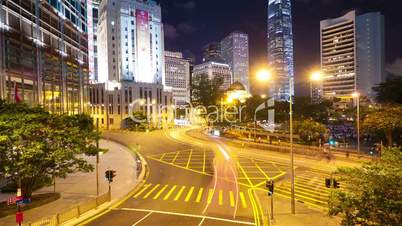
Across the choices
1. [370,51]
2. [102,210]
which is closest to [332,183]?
[102,210]

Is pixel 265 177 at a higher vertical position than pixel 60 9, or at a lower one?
lower

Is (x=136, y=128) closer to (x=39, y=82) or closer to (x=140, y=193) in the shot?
(x=39, y=82)

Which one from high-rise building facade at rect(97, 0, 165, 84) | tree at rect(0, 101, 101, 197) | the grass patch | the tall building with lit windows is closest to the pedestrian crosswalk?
tree at rect(0, 101, 101, 197)

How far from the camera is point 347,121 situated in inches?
4338

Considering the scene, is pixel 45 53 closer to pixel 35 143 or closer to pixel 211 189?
pixel 35 143

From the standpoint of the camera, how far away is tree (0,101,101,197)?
60.3ft

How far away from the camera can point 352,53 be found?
167 metres

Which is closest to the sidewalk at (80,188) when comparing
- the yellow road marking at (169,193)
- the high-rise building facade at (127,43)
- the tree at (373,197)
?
the yellow road marking at (169,193)

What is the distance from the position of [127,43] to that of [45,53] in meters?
71.7

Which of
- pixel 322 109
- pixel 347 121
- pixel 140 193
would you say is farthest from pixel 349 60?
pixel 140 193

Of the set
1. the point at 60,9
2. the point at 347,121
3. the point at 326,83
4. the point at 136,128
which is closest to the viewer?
the point at 60,9

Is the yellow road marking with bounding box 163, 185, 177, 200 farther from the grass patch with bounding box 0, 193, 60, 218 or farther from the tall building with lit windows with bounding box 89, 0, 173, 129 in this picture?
the tall building with lit windows with bounding box 89, 0, 173, 129

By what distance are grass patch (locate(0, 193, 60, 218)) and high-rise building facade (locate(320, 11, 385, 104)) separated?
163 m

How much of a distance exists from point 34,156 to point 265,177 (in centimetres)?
2155
